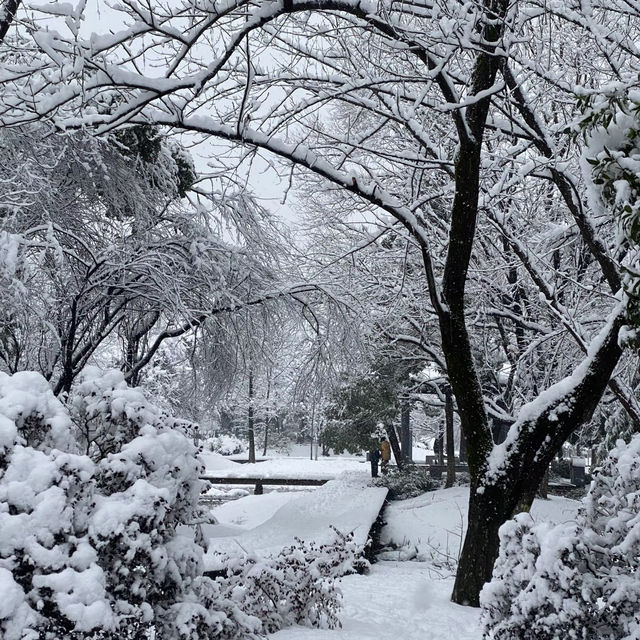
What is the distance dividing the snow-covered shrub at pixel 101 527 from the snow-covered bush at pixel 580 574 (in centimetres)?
155

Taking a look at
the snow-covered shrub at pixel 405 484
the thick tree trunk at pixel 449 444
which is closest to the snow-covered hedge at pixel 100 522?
the snow-covered shrub at pixel 405 484

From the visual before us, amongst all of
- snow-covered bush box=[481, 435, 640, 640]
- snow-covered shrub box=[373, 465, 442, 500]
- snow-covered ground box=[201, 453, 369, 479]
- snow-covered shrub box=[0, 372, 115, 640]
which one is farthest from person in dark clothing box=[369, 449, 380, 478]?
snow-covered shrub box=[0, 372, 115, 640]

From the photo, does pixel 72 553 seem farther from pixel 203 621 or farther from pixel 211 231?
pixel 211 231

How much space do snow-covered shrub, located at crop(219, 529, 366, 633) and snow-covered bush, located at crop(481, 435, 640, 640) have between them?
1.67 m

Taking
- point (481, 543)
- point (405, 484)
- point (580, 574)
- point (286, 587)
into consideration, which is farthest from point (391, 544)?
point (580, 574)

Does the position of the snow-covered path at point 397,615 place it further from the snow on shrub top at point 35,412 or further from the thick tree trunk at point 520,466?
the snow on shrub top at point 35,412

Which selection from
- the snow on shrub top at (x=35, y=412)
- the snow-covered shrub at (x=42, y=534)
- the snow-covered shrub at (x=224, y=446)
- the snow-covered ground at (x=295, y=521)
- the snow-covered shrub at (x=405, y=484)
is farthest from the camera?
the snow-covered shrub at (x=224, y=446)

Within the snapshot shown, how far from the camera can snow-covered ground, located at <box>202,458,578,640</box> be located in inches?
212

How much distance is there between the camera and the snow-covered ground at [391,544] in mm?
5383

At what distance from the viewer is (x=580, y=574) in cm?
359

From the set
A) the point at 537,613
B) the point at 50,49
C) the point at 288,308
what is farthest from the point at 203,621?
the point at 288,308

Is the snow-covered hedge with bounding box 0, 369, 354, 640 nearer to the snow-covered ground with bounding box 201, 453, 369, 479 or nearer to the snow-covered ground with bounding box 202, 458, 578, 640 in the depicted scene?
the snow-covered ground with bounding box 202, 458, 578, 640

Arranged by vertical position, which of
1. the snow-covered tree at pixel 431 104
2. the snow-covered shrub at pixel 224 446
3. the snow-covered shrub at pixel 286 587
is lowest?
the snow-covered shrub at pixel 224 446

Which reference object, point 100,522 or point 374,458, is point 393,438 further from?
point 100,522
